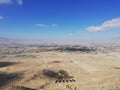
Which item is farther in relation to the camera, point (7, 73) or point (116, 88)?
point (7, 73)

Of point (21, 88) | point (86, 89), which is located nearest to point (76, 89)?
point (86, 89)

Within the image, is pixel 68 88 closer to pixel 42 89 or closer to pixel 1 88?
pixel 42 89

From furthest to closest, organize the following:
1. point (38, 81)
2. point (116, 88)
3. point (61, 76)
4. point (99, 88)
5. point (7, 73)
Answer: point (7, 73) → point (61, 76) → point (38, 81) → point (99, 88) → point (116, 88)

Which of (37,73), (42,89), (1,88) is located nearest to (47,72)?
(37,73)

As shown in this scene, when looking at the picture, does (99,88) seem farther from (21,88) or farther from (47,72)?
(47,72)

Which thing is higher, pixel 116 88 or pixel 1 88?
pixel 116 88

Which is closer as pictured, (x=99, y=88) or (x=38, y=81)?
(x=99, y=88)

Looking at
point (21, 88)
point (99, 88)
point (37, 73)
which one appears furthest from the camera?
point (37, 73)

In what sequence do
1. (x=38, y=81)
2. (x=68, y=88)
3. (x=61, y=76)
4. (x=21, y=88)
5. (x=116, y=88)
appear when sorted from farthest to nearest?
(x=61, y=76), (x=38, y=81), (x=21, y=88), (x=68, y=88), (x=116, y=88)

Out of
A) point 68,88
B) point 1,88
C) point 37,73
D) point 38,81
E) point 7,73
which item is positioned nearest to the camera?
point 68,88
